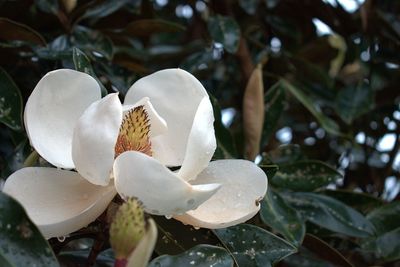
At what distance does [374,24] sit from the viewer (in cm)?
169

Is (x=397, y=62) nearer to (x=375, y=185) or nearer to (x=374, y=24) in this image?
(x=374, y=24)

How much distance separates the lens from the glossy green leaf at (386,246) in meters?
1.18

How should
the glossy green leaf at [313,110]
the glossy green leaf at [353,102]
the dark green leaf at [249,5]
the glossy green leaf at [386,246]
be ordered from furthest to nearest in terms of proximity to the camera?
the dark green leaf at [249,5] < the glossy green leaf at [353,102] < the glossy green leaf at [313,110] < the glossy green leaf at [386,246]

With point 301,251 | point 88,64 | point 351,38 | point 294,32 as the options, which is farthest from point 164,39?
point 88,64

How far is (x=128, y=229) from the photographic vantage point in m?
0.59

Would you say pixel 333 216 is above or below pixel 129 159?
below

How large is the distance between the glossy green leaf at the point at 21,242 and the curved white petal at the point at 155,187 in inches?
3.9

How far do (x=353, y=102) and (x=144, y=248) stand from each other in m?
1.08

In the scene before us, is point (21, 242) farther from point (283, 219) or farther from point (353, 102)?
point (353, 102)

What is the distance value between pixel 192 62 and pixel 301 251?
495 millimetres

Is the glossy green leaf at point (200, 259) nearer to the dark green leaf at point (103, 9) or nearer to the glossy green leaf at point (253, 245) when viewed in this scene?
the glossy green leaf at point (253, 245)

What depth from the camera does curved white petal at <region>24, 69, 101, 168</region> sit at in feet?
2.72

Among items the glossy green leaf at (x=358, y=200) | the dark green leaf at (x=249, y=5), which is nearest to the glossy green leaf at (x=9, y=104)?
the glossy green leaf at (x=358, y=200)

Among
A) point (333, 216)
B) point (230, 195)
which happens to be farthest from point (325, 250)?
point (230, 195)
